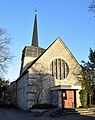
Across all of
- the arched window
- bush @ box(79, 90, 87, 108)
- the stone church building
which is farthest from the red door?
the arched window

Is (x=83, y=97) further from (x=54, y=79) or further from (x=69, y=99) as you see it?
(x=54, y=79)

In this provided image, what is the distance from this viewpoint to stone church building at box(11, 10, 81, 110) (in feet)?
111

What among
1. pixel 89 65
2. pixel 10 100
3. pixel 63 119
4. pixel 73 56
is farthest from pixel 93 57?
pixel 10 100

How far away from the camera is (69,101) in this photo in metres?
34.2

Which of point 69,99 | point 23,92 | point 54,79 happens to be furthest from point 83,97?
point 23,92

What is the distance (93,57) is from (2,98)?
82.9ft

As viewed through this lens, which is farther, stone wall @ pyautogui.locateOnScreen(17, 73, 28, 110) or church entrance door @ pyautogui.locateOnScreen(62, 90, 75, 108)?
stone wall @ pyautogui.locateOnScreen(17, 73, 28, 110)

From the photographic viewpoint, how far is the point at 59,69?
37.4 m

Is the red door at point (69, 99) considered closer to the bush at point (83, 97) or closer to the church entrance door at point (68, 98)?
the church entrance door at point (68, 98)

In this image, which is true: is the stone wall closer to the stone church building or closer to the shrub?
the stone church building

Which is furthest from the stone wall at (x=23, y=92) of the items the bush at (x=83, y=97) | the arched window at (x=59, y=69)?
the bush at (x=83, y=97)

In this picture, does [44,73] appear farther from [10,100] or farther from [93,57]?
[10,100]

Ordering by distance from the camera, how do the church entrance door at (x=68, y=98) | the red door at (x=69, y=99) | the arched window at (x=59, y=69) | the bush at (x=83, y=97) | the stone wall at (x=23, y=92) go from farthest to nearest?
the arched window at (x=59, y=69) → the stone wall at (x=23, y=92) → the red door at (x=69, y=99) → the church entrance door at (x=68, y=98) → the bush at (x=83, y=97)

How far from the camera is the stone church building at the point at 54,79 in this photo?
33.8 metres
